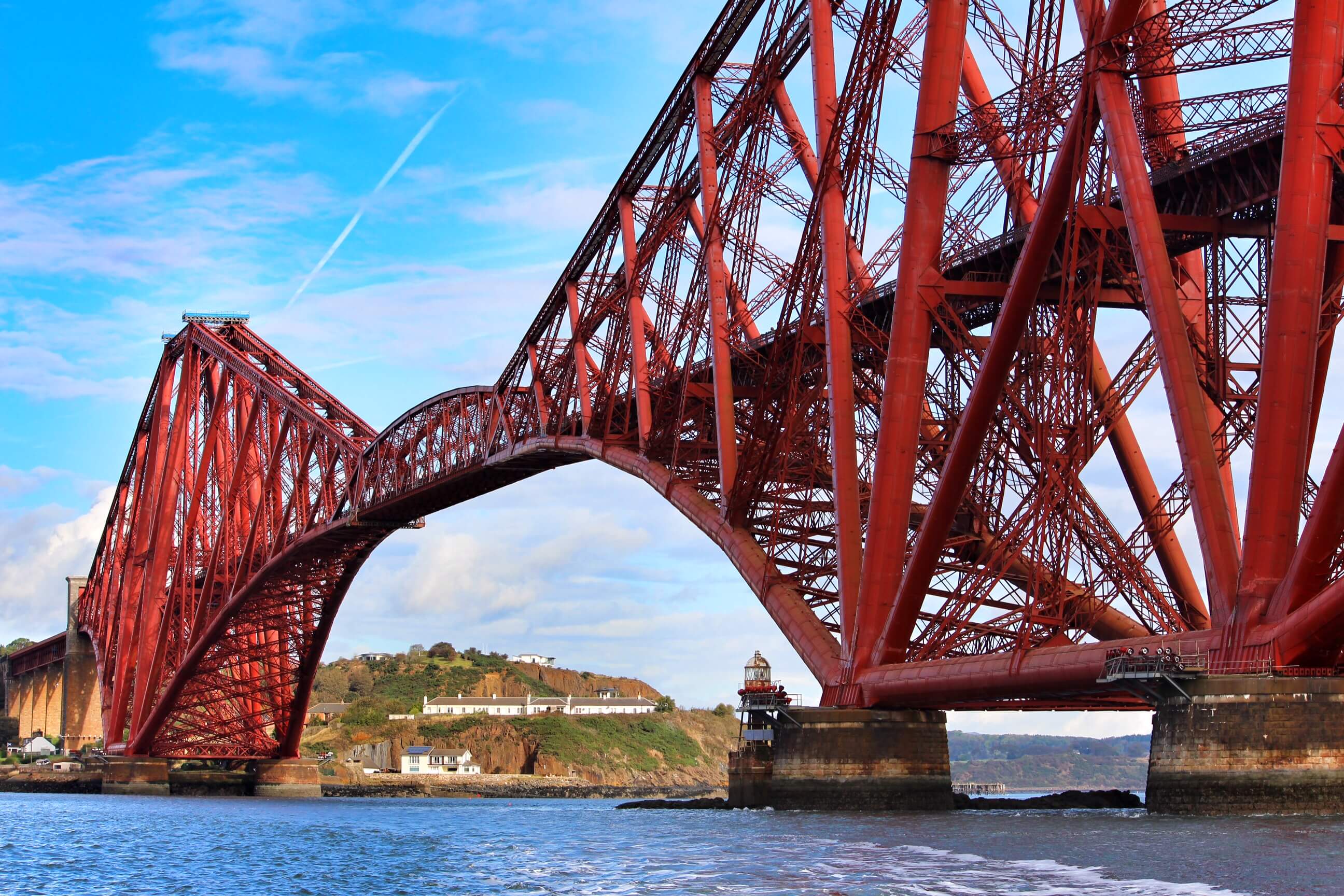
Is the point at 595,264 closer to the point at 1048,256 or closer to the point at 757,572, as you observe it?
the point at 757,572

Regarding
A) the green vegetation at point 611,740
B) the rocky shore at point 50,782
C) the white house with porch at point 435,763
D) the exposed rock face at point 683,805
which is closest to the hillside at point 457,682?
the green vegetation at point 611,740

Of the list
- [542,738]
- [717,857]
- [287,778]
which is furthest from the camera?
[542,738]

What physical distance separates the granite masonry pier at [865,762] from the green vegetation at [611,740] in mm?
99317

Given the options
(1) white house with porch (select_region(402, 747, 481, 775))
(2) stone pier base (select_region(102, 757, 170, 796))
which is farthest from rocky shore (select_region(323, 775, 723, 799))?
(2) stone pier base (select_region(102, 757, 170, 796))

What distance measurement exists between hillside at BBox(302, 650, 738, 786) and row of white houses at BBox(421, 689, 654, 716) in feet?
8.17

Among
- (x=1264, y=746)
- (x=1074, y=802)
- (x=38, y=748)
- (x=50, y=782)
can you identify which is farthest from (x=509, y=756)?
Answer: (x=1264, y=746)

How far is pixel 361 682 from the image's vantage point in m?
182

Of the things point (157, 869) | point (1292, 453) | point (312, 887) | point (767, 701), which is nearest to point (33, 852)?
point (157, 869)

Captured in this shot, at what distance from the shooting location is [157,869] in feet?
104

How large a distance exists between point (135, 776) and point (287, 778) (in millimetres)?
7796

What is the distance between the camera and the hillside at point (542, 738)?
13312 cm

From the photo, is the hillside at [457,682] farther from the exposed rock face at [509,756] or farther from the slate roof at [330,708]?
the exposed rock face at [509,756]

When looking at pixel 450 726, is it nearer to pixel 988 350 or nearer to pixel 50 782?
pixel 50 782

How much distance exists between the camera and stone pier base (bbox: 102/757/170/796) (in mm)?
85000
